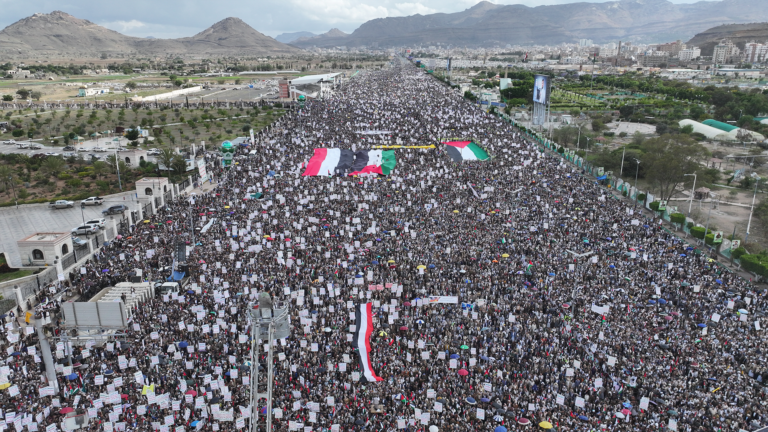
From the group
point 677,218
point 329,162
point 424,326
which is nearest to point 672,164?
point 677,218

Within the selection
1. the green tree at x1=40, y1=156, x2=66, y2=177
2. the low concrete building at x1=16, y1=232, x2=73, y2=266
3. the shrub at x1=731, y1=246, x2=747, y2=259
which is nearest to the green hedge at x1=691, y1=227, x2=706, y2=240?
the shrub at x1=731, y1=246, x2=747, y2=259

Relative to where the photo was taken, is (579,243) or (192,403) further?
(579,243)

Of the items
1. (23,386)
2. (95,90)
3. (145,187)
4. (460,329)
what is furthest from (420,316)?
(95,90)

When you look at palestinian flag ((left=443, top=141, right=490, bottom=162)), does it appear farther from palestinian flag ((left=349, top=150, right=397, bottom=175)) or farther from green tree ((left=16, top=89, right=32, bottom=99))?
green tree ((left=16, top=89, right=32, bottom=99))

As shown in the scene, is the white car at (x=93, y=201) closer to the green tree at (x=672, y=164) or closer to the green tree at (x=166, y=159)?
the green tree at (x=166, y=159)

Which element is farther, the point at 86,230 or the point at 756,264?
Result: the point at 86,230

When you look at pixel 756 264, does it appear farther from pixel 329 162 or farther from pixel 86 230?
pixel 86 230

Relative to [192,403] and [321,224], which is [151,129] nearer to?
[321,224]
